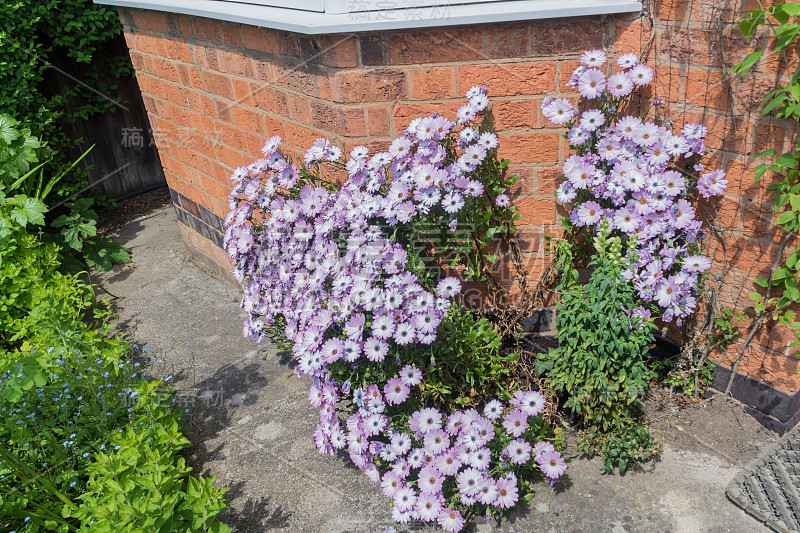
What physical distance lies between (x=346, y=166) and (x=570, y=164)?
1.05m

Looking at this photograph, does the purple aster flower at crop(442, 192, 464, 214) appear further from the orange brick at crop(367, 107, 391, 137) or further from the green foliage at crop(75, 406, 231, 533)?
the green foliage at crop(75, 406, 231, 533)

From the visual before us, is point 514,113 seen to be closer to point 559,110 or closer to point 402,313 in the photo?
point 559,110

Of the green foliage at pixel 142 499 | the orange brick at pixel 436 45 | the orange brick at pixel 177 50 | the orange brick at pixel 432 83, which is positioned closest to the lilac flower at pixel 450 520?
the green foliage at pixel 142 499

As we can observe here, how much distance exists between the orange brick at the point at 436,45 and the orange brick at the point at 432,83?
53 millimetres

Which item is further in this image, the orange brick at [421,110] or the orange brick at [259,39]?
the orange brick at [259,39]

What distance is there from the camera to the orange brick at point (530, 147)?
111 inches

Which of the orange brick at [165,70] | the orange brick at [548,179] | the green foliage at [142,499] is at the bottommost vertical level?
the green foliage at [142,499]

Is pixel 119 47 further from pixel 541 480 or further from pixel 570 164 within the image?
pixel 541 480

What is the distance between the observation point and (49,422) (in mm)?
2746

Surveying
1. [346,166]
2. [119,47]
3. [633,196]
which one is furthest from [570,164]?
[119,47]

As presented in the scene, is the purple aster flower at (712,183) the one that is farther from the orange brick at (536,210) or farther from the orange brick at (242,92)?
the orange brick at (242,92)

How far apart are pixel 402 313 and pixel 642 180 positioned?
1.24 metres

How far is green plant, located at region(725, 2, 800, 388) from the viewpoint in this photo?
213 cm

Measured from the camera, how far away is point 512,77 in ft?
8.84
